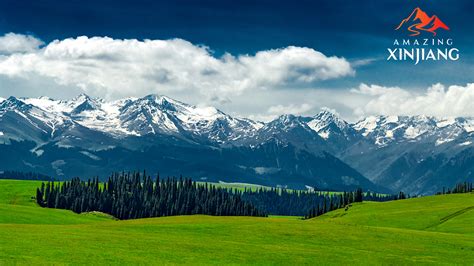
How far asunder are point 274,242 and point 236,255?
17634 millimetres

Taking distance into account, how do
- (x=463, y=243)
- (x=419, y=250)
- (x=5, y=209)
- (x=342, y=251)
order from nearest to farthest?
(x=342, y=251), (x=419, y=250), (x=463, y=243), (x=5, y=209)

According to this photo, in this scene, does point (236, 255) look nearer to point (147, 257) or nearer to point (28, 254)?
point (147, 257)

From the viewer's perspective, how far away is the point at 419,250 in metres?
82.7

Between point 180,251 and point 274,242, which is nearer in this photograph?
point 180,251

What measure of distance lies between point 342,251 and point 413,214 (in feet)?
272

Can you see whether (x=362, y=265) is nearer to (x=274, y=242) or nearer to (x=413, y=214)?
(x=274, y=242)

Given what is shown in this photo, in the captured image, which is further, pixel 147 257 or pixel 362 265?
pixel 362 265

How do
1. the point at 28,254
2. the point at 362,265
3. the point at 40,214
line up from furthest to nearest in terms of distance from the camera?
the point at 40,214 → the point at 362,265 → the point at 28,254

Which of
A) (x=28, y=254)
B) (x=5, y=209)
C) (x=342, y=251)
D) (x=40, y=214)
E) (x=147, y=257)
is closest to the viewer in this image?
(x=28, y=254)

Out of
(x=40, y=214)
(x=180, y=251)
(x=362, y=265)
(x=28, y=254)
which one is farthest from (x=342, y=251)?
(x=40, y=214)

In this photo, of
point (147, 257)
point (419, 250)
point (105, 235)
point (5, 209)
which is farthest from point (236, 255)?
point (5, 209)

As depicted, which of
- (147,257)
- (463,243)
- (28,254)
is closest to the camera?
(28,254)

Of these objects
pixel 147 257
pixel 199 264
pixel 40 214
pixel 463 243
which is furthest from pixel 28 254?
pixel 40 214

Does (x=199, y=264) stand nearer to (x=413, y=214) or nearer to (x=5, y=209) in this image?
(x=5, y=209)
